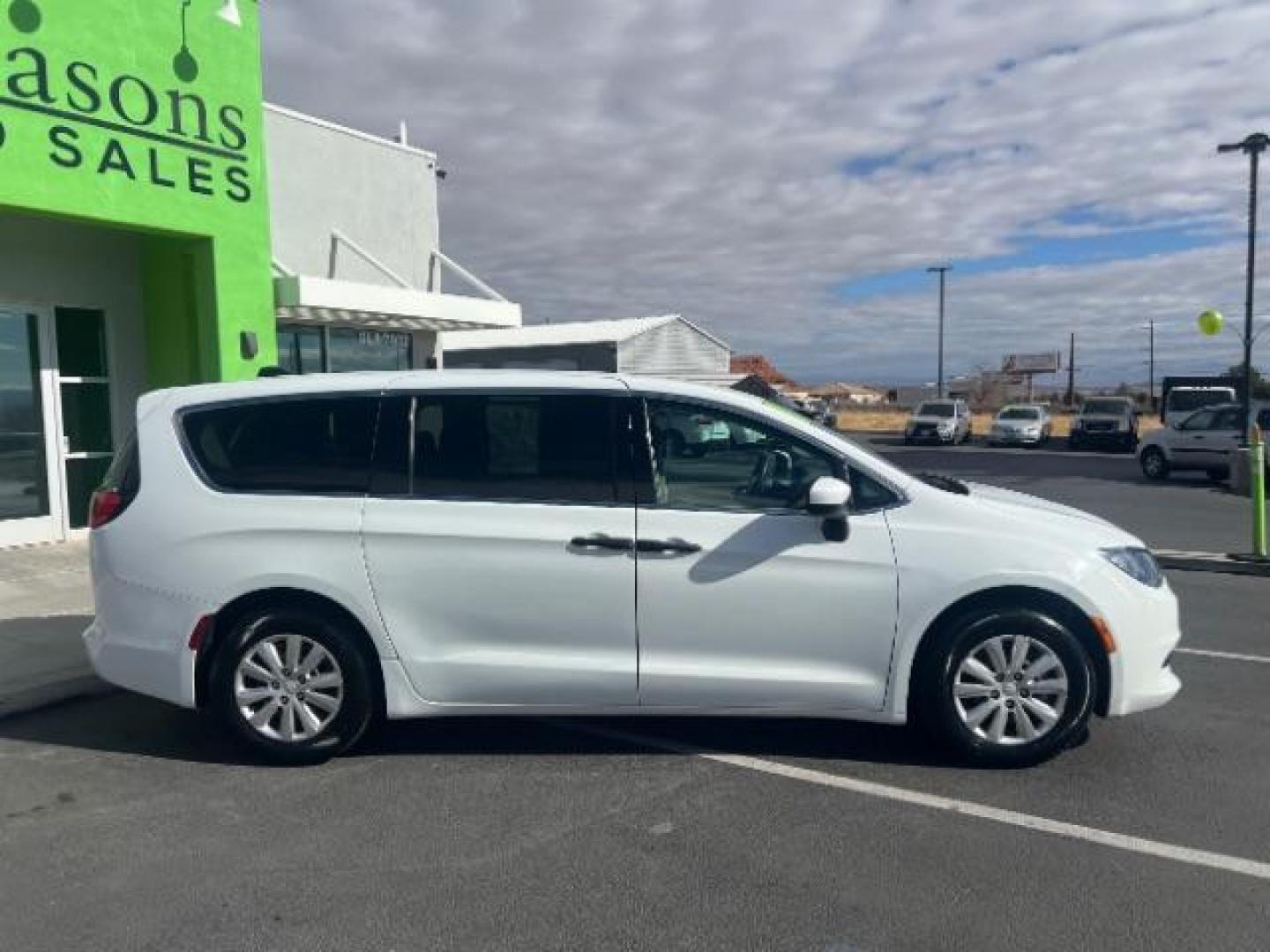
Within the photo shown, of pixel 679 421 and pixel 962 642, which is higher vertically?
pixel 679 421

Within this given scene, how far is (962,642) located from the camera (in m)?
4.23

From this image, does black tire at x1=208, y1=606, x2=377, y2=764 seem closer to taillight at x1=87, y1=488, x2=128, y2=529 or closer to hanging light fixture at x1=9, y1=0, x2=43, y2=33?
taillight at x1=87, y1=488, x2=128, y2=529

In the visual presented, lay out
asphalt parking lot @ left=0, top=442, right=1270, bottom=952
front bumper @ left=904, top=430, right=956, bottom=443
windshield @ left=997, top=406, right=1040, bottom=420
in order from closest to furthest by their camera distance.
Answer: asphalt parking lot @ left=0, top=442, right=1270, bottom=952
windshield @ left=997, top=406, right=1040, bottom=420
front bumper @ left=904, top=430, right=956, bottom=443

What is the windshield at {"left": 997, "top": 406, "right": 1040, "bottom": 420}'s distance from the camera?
33.6 meters

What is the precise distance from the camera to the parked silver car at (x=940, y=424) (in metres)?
35.0

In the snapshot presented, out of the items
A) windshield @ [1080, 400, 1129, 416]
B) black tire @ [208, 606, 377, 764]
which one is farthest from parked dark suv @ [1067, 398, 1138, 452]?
black tire @ [208, 606, 377, 764]

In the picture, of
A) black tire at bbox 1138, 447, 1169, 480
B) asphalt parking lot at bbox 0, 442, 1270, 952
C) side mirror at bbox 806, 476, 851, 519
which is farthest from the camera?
black tire at bbox 1138, 447, 1169, 480

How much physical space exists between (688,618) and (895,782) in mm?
1076

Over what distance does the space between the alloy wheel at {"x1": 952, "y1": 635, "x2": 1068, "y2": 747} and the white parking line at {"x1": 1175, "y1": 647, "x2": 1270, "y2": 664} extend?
8.29 feet

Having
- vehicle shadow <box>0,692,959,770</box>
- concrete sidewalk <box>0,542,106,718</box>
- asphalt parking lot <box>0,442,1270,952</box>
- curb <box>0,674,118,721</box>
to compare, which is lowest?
asphalt parking lot <box>0,442,1270,952</box>

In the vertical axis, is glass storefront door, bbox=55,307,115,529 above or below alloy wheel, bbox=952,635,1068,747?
above

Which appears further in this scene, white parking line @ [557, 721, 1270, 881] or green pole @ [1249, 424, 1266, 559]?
green pole @ [1249, 424, 1266, 559]

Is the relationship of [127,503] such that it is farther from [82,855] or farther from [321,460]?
[82,855]

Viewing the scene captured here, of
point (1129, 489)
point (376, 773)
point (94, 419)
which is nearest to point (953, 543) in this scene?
point (376, 773)
